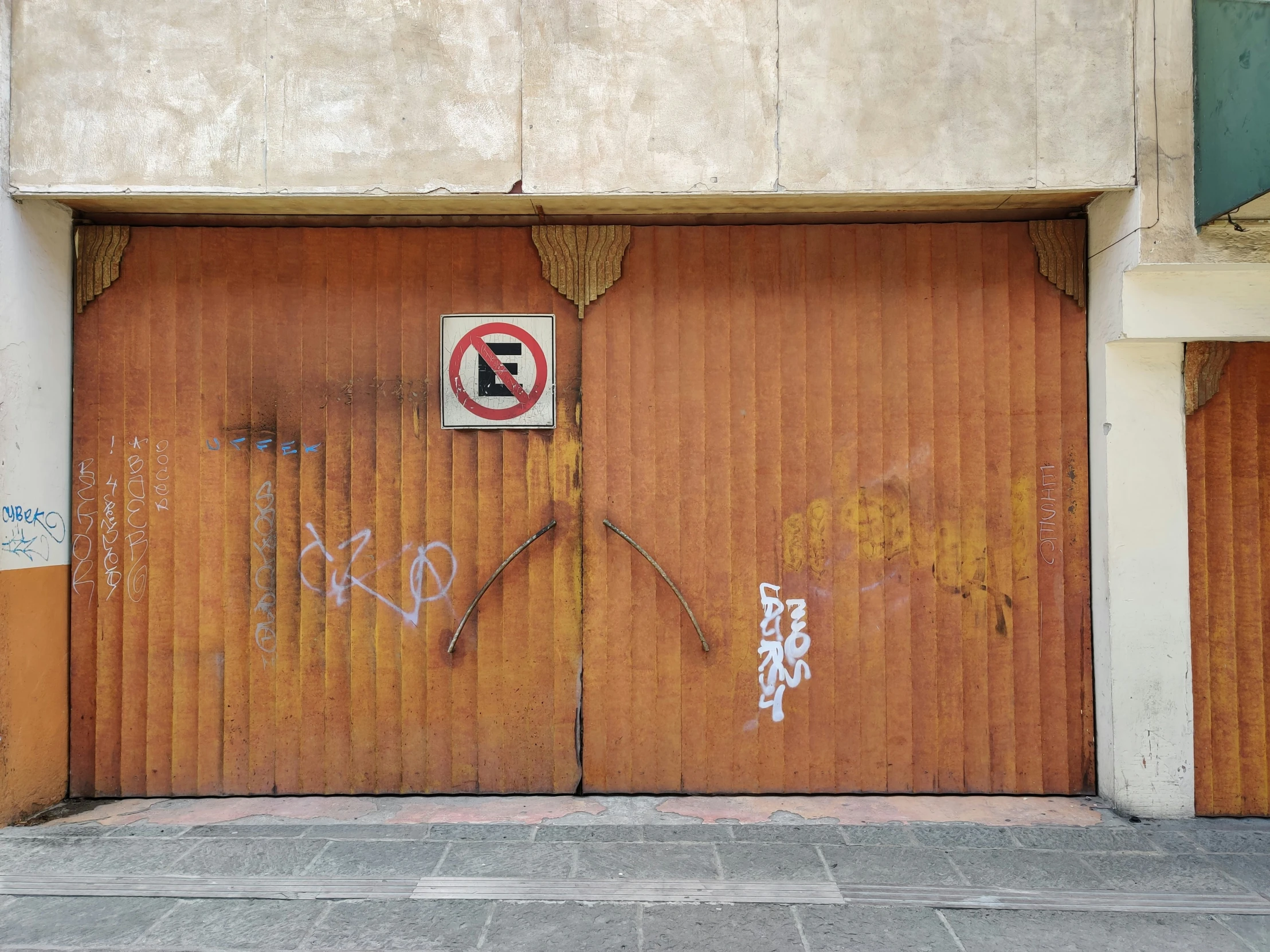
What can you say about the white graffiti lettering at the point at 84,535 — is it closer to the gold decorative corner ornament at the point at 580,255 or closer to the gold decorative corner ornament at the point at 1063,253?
the gold decorative corner ornament at the point at 580,255

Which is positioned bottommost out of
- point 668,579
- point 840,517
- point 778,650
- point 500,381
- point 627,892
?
point 627,892

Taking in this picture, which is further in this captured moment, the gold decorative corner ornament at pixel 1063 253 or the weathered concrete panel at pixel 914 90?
the gold decorative corner ornament at pixel 1063 253

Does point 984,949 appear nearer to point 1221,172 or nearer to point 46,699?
point 1221,172

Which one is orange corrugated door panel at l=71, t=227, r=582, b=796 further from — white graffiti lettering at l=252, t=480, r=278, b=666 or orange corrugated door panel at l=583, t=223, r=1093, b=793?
orange corrugated door panel at l=583, t=223, r=1093, b=793

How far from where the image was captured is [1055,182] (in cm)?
447

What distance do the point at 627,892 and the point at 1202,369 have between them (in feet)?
14.6

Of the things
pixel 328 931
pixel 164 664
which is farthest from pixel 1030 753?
pixel 164 664

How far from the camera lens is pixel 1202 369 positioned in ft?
15.4

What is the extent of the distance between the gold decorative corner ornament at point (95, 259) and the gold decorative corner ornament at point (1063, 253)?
18.9 feet

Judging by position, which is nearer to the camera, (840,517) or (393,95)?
(393,95)

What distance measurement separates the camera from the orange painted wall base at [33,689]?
4430mm

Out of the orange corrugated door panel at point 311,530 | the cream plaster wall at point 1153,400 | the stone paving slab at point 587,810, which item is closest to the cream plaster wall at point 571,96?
the cream plaster wall at point 1153,400

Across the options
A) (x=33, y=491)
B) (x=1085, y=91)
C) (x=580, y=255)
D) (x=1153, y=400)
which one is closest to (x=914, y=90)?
(x=1085, y=91)

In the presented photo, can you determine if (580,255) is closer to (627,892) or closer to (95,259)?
(95,259)
